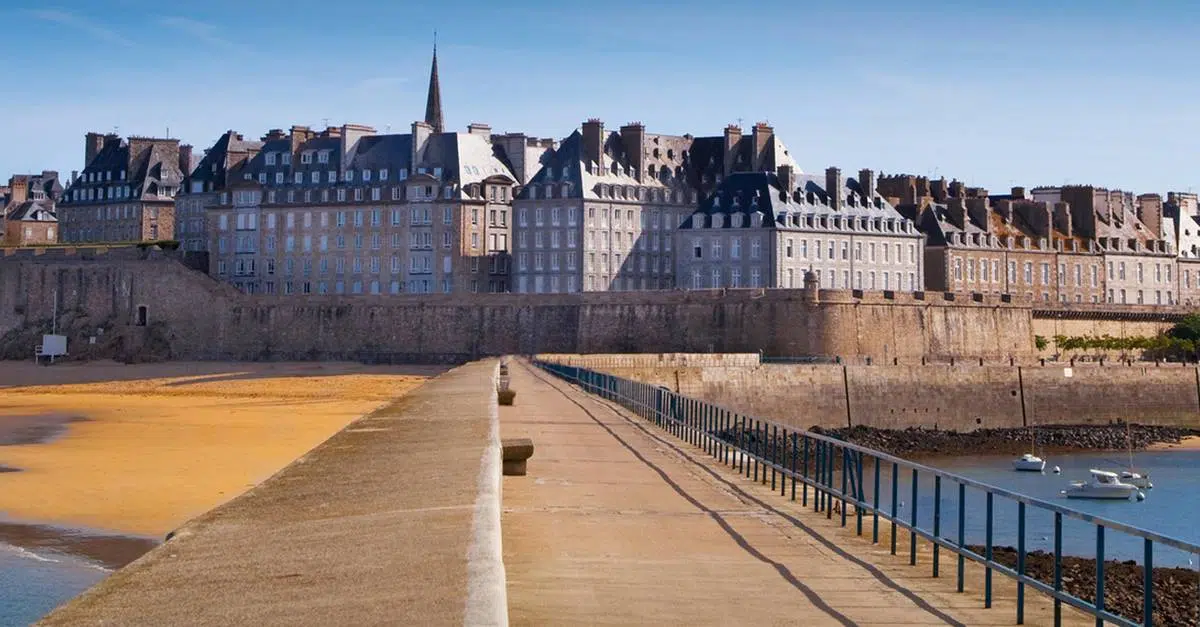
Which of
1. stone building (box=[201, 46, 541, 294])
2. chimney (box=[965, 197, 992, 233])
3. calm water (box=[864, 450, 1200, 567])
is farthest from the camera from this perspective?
chimney (box=[965, 197, 992, 233])

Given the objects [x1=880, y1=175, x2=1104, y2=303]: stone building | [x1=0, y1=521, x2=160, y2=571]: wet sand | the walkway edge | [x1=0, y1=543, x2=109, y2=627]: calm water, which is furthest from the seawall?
the walkway edge

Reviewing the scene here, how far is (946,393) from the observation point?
59.0m

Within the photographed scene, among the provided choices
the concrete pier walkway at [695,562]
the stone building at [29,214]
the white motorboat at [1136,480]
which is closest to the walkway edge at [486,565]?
the concrete pier walkway at [695,562]

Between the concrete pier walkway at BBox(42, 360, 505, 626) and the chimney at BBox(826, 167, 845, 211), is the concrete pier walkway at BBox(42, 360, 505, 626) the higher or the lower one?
the lower one

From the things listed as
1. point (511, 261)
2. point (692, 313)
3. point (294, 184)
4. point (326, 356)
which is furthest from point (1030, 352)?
point (294, 184)

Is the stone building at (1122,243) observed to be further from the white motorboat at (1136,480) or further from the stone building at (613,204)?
the white motorboat at (1136,480)

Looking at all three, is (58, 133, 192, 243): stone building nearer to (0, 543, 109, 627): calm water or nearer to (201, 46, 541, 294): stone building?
(201, 46, 541, 294): stone building

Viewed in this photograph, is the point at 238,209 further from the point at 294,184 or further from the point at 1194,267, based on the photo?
the point at 1194,267

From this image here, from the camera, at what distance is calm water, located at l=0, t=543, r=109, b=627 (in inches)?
639

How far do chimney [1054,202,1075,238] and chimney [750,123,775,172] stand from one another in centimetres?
1956

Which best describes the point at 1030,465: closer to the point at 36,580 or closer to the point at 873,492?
the point at 873,492

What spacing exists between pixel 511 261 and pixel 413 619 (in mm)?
76156

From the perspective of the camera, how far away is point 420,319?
74.1 meters

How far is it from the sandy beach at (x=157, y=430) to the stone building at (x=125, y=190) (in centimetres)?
2602
